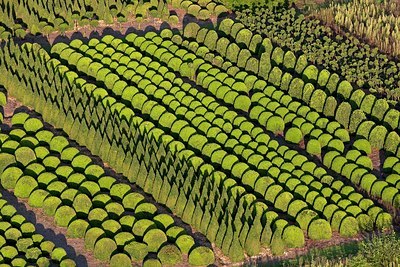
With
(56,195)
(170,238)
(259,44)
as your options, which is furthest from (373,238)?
(259,44)

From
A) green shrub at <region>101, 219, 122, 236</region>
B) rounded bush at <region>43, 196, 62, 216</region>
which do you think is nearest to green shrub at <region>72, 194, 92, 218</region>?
rounded bush at <region>43, 196, 62, 216</region>

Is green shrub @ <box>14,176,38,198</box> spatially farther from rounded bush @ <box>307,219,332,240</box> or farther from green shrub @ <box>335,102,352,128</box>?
green shrub @ <box>335,102,352,128</box>

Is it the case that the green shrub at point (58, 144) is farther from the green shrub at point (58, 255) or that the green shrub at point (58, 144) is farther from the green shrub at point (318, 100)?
the green shrub at point (318, 100)

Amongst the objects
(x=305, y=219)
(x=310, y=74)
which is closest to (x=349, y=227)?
(x=305, y=219)

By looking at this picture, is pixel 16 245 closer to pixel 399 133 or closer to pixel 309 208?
pixel 309 208

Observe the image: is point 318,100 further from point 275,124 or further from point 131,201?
point 131,201
